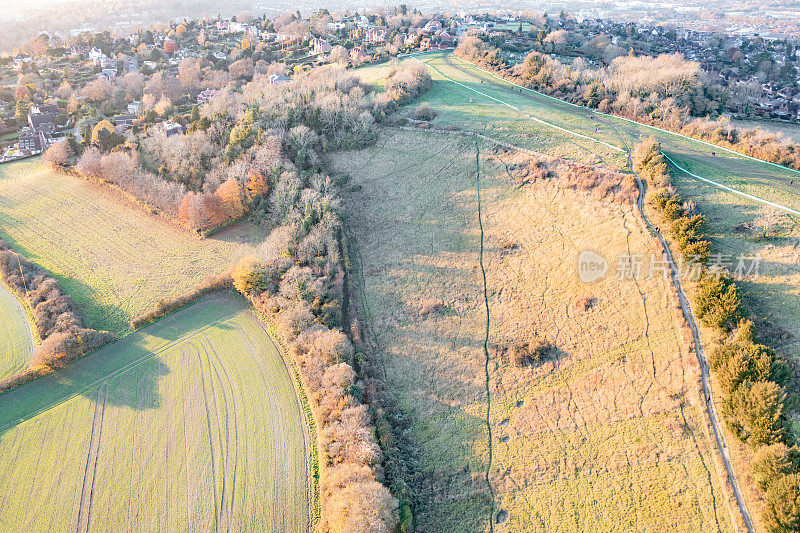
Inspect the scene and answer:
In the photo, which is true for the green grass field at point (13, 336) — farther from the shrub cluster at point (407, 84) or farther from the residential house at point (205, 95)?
A: the residential house at point (205, 95)

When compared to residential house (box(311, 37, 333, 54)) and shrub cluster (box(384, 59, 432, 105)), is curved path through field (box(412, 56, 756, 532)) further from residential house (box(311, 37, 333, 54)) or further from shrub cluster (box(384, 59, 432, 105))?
residential house (box(311, 37, 333, 54))

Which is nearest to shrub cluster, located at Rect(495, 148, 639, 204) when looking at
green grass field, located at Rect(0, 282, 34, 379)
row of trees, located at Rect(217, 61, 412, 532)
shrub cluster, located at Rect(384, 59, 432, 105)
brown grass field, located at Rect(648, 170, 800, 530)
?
brown grass field, located at Rect(648, 170, 800, 530)

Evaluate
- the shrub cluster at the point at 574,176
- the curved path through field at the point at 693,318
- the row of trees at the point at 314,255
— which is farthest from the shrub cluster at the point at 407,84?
the curved path through field at the point at 693,318

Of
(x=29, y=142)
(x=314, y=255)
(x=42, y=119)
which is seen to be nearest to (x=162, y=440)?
(x=314, y=255)

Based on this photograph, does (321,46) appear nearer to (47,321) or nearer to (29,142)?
(29,142)

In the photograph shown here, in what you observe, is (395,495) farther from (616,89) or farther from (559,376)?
(616,89)

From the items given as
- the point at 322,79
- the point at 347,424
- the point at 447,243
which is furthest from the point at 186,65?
the point at 347,424
